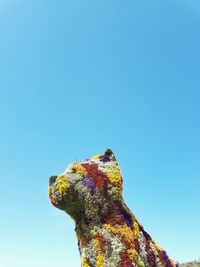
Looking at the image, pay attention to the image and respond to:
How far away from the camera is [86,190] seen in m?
12.9

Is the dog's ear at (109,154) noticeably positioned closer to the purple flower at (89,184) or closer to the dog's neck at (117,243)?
the purple flower at (89,184)

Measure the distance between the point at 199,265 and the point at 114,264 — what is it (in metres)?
38.7

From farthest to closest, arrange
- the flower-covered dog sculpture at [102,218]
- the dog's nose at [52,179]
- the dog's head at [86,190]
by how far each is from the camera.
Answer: the dog's nose at [52,179], the dog's head at [86,190], the flower-covered dog sculpture at [102,218]

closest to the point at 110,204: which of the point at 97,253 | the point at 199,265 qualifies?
the point at 97,253

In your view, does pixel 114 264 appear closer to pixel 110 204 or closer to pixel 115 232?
pixel 115 232

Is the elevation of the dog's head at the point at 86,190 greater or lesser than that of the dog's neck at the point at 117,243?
greater

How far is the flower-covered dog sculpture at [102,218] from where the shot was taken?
1198 cm

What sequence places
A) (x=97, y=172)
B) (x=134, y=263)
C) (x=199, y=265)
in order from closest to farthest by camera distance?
(x=134, y=263) < (x=97, y=172) < (x=199, y=265)

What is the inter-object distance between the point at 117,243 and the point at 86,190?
2.04m

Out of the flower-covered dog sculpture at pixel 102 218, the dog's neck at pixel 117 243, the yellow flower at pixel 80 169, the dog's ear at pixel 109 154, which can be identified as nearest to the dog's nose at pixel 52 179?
the flower-covered dog sculpture at pixel 102 218

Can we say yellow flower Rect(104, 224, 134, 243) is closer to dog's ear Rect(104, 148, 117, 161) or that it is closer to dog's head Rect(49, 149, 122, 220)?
dog's head Rect(49, 149, 122, 220)

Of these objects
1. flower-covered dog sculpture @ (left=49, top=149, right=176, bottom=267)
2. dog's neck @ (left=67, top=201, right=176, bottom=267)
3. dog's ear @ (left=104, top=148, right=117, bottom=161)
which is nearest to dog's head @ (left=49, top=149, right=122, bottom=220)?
flower-covered dog sculpture @ (left=49, top=149, right=176, bottom=267)

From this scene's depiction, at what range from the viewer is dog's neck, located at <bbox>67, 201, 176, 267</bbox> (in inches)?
465

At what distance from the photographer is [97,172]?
13.3 metres
